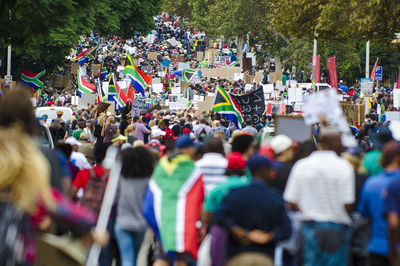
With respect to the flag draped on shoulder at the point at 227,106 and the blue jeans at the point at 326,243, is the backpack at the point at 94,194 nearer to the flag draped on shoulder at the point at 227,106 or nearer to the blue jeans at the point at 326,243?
the blue jeans at the point at 326,243

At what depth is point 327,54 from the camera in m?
59.4

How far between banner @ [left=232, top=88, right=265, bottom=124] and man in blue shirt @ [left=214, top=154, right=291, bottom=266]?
13.7m

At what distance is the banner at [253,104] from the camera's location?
19.8 metres

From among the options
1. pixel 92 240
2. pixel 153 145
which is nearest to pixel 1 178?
pixel 92 240

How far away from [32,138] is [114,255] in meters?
4.64

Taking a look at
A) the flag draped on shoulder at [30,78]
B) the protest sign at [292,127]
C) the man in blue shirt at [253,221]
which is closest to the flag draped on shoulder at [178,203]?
the man in blue shirt at [253,221]

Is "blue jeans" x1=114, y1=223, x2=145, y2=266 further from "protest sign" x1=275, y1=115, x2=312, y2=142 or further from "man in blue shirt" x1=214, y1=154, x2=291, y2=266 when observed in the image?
"protest sign" x1=275, y1=115, x2=312, y2=142

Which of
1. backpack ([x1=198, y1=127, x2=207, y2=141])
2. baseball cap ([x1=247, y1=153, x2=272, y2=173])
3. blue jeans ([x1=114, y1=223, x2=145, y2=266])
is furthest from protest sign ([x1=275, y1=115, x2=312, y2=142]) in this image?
baseball cap ([x1=247, y1=153, x2=272, y2=173])

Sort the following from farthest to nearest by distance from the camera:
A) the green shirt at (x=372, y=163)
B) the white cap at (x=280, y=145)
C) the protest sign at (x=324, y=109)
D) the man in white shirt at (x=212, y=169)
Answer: the protest sign at (x=324, y=109) → the white cap at (x=280, y=145) → the green shirt at (x=372, y=163) → the man in white shirt at (x=212, y=169)

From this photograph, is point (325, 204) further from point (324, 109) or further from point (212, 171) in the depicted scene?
point (324, 109)

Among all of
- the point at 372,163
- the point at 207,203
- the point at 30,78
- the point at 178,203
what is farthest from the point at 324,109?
the point at 30,78

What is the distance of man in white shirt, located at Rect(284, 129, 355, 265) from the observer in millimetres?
6727

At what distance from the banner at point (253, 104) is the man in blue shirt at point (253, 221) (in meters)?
13.7

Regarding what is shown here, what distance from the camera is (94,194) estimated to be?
8484 mm
